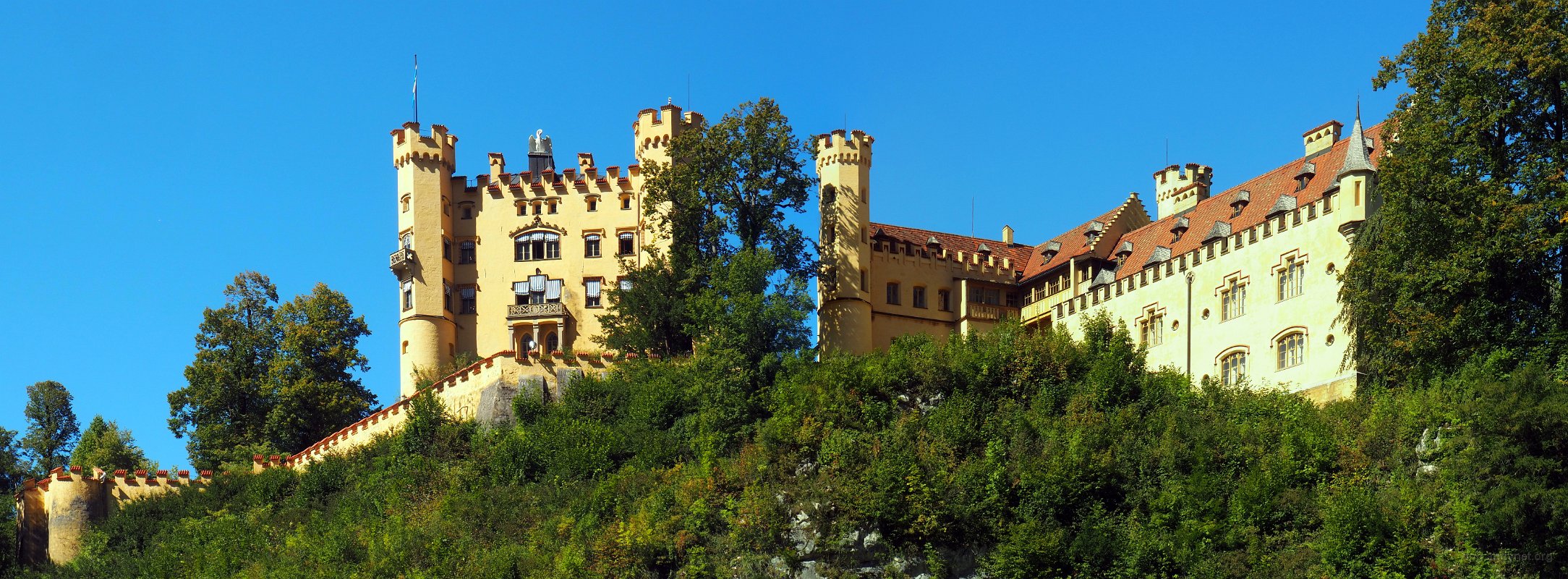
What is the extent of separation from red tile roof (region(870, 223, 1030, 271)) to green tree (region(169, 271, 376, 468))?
69.3ft

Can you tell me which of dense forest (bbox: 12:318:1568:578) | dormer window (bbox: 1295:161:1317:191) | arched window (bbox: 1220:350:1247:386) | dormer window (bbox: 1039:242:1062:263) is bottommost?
dense forest (bbox: 12:318:1568:578)

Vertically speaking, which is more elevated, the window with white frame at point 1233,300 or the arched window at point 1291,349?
the window with white frame at point 1233,300

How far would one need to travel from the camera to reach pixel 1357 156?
63.7m

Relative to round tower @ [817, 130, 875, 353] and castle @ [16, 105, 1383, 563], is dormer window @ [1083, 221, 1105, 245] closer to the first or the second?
castle @ [16, 105, 1383, 563]

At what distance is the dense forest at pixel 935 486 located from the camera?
51031 millimetres

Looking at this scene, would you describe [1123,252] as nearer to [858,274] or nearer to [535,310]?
[858,274]

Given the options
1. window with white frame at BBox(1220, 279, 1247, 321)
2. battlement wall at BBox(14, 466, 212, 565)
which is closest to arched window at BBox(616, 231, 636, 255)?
battlement wall at BBox(14, 466, 212, 565)

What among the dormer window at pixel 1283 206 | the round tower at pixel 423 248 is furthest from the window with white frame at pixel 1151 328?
the round tower at pixel 423 248

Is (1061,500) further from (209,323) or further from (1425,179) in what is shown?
(209,323)

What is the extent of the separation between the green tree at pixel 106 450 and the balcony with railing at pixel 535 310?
1521 centimetres

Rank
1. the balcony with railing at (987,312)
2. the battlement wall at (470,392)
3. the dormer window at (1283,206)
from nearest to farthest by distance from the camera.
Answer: the dormer window at (1283,206) < the battlement wall at (470,392) < the balcony with railing at (987,312)

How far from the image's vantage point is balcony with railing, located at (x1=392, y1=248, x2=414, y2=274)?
272 feet

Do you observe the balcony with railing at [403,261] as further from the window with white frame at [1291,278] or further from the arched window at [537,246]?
the window with white frame at [1291,278]

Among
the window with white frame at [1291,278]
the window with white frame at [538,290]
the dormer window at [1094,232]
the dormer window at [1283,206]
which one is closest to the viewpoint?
the window with white frame at [1291,278]
